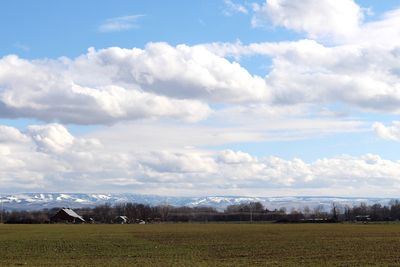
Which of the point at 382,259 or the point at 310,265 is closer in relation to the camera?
the point at 310,265

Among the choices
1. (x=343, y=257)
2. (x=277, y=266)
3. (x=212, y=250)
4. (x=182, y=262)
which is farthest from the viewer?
(x=212, y=250)

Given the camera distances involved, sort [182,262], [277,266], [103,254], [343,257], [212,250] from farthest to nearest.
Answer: [212,250] → [103,254] → [343,257] → [182,262] → [277,266]

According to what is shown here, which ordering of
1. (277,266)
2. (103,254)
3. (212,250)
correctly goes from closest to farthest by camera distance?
(277,266), (103,254), (212,250)

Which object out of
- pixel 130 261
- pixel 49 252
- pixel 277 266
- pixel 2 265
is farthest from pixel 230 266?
pixel 49 252

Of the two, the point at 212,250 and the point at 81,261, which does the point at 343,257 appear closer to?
the point at 212,250

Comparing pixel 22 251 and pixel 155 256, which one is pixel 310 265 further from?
pixel 22 251

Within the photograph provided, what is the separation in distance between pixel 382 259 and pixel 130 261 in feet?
50.4

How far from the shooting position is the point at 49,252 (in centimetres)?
4950

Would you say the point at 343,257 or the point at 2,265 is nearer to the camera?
the point at 2,265

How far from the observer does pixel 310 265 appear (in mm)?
36125

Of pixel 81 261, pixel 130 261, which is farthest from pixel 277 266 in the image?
pixel 81 261

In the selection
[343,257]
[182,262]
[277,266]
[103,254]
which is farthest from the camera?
[103,254]

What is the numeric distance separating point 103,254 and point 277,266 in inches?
640

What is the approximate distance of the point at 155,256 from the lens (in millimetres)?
44094
